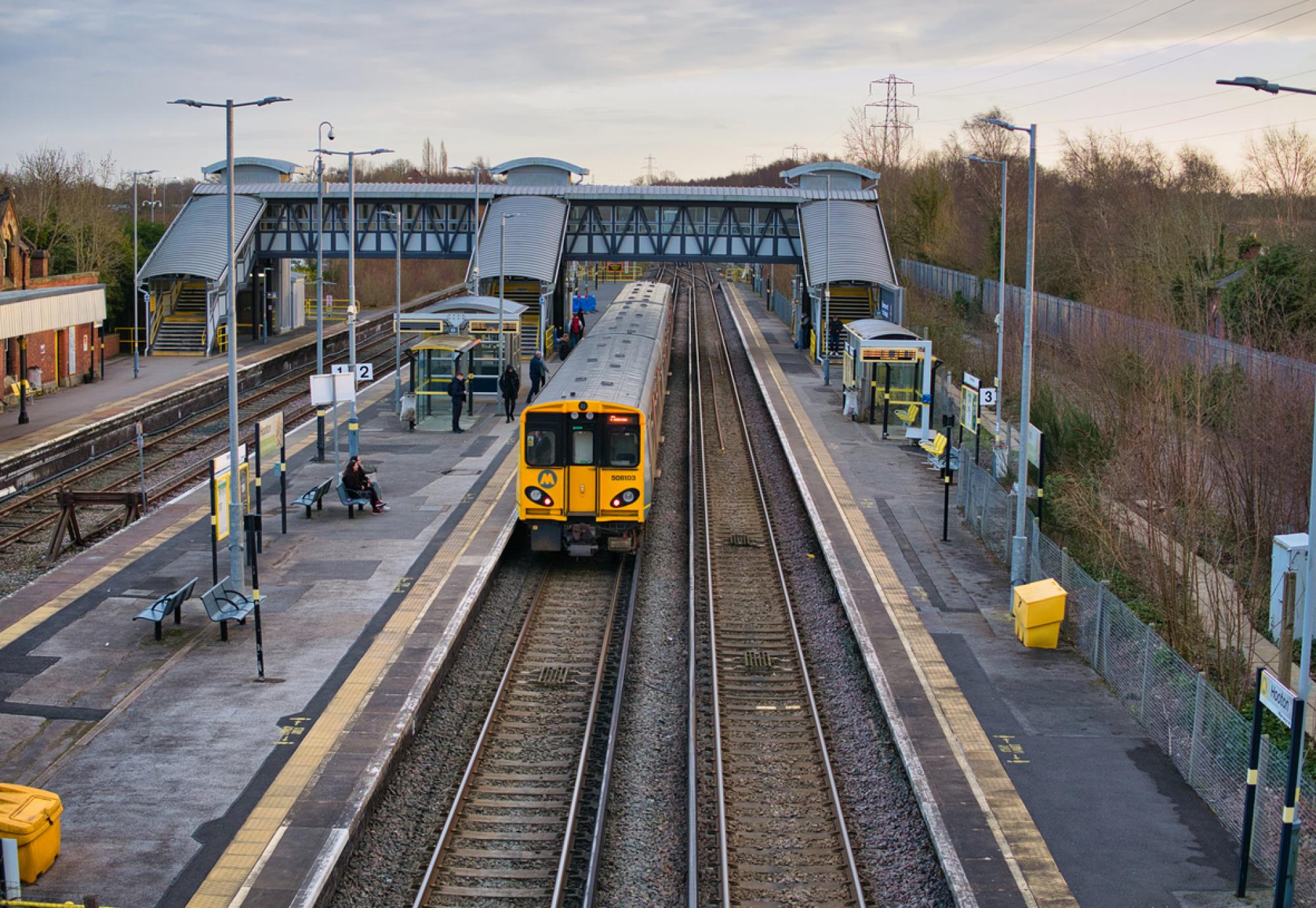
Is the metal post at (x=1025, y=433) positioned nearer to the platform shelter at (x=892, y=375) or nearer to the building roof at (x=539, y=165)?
the platform shelter at (x=892, y=375)

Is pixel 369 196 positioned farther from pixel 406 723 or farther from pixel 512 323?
pixel 406 723

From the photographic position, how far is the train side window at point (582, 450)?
21344mm

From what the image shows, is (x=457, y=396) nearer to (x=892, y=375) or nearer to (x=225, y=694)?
(x=892, y=375)

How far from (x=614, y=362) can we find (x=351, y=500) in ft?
18.0

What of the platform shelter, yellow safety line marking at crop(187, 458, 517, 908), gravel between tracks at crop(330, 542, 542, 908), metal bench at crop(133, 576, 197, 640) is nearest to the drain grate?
gravel between tracks at crop(330, 542, 542, 908)

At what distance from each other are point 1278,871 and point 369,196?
5015cm

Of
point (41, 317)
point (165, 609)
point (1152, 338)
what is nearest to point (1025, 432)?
point (1152, 338)

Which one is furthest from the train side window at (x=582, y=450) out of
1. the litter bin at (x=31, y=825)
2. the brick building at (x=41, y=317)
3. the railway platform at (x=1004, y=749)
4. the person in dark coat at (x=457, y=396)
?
the brick building at (x=41, y=317)

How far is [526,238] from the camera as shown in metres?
53.4

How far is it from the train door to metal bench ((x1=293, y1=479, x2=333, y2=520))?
5.56 meters

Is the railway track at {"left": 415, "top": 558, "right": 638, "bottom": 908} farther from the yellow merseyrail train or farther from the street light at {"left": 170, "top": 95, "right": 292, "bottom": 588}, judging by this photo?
the street light at {"left": 170, "top": 95, "right": 292, "bottom": 588}

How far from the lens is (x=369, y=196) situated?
2189 inches

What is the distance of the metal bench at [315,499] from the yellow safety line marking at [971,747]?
9.76 m

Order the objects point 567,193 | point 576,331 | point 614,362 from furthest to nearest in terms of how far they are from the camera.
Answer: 1. point 567,193
2. point 576,331
3. point 614,362
